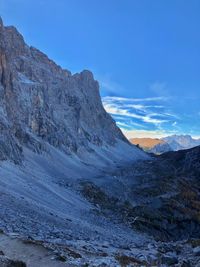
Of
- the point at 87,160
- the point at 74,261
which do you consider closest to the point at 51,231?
the point at 74,261

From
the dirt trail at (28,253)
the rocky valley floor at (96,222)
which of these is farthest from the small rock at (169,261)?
the dirt trail at (28,253)

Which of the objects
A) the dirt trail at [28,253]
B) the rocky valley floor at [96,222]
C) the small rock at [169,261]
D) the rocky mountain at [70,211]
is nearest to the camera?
the dirt trail at [28,253]

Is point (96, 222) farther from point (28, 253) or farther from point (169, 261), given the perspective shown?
point (28, 253)

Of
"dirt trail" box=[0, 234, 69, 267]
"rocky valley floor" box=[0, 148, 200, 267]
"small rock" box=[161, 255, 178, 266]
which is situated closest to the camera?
"dirt trail" box=[0, 234, 69, 267]

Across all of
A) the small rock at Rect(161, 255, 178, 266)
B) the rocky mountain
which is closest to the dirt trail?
the rocky mountain

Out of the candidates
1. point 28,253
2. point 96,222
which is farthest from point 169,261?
point 96,222

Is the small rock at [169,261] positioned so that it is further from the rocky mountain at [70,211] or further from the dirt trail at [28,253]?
the dirt trail at [28,253]

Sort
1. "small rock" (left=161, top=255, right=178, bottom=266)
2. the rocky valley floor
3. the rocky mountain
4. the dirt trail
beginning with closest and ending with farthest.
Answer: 1. the dirt trail
2. the rocky valley floor
3. the rocky mountain
4. "small rock" (left=161, top=255, right=178, bottom=266)

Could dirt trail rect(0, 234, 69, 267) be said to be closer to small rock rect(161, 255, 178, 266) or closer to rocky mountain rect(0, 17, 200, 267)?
rocky mountain rect(0, 17, 200, 267)

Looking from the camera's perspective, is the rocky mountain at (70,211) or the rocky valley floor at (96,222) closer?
the rocky valley floor at (96,222)

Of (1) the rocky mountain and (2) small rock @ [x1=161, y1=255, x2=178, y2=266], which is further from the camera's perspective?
(2) small rock @ [x1=161, y1=255, x2=178, y2=266]

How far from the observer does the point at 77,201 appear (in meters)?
78.8

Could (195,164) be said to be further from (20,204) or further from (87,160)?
(20,204)

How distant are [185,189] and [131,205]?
40.9 metres
